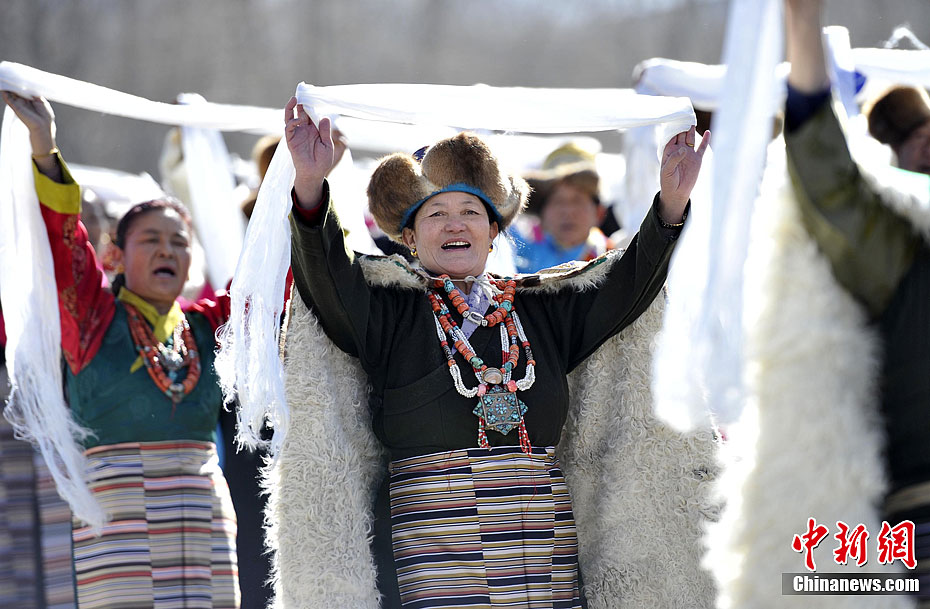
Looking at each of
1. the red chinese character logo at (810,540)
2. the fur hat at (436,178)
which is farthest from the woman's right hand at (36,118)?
the red chinese character logo at (810,540)

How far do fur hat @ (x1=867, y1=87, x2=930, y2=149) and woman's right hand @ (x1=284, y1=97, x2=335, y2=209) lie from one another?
1.95 m

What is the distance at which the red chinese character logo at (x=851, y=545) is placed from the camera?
2.05m

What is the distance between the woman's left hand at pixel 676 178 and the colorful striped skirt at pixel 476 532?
74 centimetres

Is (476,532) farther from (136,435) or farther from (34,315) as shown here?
(34,315)

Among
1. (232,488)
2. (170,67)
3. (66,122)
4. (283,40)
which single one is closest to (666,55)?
(283,40)

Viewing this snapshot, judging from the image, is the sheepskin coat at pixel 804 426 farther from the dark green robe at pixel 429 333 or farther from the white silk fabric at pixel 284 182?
the white silk fabric at pixel 284 182

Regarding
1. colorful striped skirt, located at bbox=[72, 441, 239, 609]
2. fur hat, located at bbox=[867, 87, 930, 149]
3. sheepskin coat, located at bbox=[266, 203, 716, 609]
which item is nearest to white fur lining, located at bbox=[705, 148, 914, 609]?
sheepskin coat, located at bbox=[266, 203, 716, 609]

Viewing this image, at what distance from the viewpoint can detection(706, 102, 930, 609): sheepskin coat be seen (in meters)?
2.07

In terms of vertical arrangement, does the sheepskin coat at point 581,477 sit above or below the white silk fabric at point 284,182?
below

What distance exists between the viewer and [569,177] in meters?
6.30

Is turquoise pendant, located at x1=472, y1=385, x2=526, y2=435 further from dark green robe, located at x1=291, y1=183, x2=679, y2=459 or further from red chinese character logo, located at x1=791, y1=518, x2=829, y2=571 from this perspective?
red chinese character logo, located at x1=791, y1=518, x2=829, y2=571

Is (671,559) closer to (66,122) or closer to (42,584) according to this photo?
(42,584)

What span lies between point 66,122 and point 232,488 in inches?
771

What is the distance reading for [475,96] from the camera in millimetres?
3186
